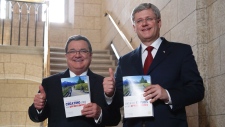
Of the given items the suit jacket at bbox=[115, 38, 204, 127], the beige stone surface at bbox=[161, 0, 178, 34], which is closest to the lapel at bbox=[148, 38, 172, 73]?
the suit jacket at bbox=[115, 38, 204, 127]

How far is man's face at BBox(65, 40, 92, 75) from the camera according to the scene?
2.54 m

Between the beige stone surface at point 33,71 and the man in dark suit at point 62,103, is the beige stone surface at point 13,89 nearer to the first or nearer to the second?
the beige stone surface at point 33,71

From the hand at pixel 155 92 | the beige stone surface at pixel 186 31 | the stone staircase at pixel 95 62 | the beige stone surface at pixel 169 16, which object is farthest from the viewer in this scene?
the stone staircase at pixel 95 62

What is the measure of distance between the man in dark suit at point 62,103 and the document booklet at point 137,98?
293 mm

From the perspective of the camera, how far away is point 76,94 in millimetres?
2410

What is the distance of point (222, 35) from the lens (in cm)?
306

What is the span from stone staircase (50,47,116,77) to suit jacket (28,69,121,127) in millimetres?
4567

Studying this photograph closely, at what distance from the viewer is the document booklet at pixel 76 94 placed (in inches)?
94.9

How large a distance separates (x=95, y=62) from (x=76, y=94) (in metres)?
5.66

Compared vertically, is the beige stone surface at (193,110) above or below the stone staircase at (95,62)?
below

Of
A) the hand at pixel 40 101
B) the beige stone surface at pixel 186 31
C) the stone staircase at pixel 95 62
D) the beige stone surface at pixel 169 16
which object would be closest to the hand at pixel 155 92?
the hand at pixel 40 101

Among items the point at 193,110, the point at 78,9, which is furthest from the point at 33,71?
the point at 193,110

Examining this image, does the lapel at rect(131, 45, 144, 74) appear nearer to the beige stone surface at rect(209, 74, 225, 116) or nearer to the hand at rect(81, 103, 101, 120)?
the hand at rect(81, 103, 101, 120)

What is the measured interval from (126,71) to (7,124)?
739cm
